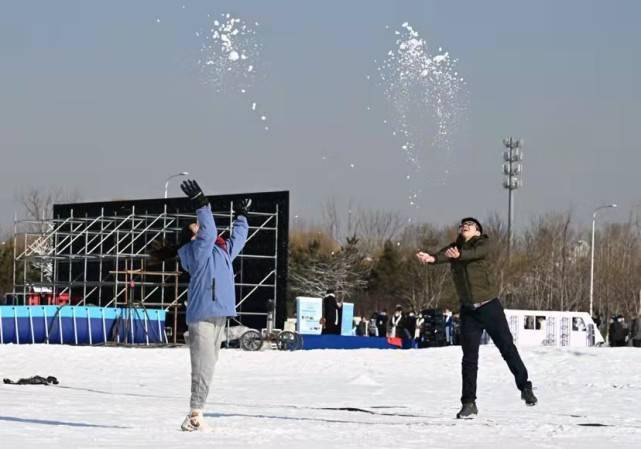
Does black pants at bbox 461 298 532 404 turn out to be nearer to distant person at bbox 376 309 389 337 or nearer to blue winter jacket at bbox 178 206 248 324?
blue winter jacket at bbox 178 206 248 324

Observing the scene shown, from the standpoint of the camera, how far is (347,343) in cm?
3688

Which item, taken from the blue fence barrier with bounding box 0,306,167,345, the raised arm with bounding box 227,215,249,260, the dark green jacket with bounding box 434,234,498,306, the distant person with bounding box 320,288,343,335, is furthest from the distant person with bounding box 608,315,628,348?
the raised arm with bounding box 227,215,249,260

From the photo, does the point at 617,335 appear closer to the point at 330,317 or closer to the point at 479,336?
the point at 330,317

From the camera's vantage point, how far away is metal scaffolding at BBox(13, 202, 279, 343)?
45375 mm

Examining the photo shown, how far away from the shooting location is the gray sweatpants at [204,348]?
10.8m

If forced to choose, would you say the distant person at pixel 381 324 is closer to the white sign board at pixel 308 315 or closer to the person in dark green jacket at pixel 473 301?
the white sign board at pixel 308 315

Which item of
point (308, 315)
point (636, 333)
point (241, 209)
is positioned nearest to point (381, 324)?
point (308, 315)

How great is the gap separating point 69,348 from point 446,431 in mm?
21107

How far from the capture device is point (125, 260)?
48.4 m

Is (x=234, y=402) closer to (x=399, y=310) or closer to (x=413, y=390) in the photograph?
(x=413, y=390)

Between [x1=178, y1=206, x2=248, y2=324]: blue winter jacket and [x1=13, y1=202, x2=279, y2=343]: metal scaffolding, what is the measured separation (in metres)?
30.8

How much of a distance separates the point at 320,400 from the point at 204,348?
219 inches

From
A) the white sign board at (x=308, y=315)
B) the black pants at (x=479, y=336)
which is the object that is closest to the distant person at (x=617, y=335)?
the white sign board at (x=308, y=315)

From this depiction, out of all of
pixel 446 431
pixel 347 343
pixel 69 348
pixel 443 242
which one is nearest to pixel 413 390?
pixel 446 431
